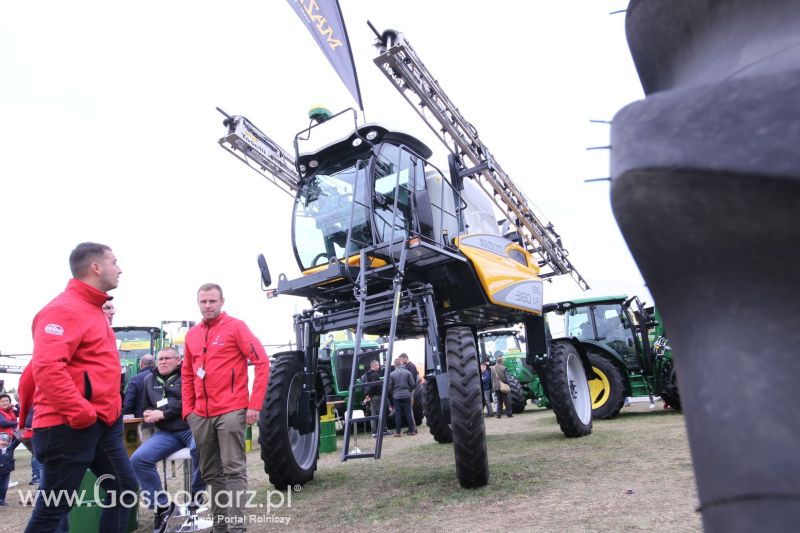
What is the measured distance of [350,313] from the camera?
5.69 meters

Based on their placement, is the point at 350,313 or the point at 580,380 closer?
the point at 350,313

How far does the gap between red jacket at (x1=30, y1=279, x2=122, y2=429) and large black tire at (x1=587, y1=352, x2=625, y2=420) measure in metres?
9.07

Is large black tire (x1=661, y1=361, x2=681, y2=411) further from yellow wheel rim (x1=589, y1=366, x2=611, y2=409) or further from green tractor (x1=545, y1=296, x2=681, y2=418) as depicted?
yellow wheel rim (x1=589, y1=366, x2=611, y2=409)

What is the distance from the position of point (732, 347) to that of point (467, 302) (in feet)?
17.6

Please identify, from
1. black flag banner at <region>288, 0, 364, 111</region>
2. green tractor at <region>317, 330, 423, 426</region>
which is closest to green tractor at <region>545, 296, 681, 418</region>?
green tractor at <region>317, 330, 423, 426</region>

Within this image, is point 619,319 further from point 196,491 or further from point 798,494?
point 798,494

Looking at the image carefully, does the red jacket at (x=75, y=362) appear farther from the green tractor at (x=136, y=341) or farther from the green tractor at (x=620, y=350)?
the green tractor at (x=136, y=341)

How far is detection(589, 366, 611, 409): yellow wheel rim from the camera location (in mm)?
10594

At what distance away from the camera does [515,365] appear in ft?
52.6

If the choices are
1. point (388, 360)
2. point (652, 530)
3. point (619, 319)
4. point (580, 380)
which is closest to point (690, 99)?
point (652, 530)

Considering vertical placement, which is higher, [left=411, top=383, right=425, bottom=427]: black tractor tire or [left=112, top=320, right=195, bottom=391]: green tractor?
[left=112, top=320, right=195, bottom=391]: green tractor

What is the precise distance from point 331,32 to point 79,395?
220 inches

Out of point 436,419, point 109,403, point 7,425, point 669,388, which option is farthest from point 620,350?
point 7,425

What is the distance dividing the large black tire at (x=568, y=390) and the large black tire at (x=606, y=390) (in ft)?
6.90
